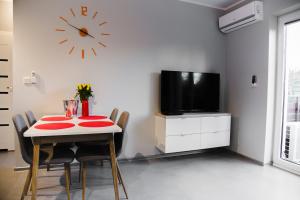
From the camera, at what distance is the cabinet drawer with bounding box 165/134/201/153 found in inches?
125

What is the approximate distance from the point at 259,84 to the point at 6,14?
14.7 ft

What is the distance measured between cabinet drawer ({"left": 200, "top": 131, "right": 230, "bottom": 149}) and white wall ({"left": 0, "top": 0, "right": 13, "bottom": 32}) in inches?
154

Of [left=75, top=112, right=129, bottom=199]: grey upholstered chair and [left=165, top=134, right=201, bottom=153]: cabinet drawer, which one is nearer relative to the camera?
[left=75, top=112, right=129, bottom=199]: grey upholstered chair

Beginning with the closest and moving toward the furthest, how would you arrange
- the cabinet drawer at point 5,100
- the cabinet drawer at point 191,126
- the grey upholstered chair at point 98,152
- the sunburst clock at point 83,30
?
1. the grey upholstered chair at point 98,152
2. the sunburst clock at point 83,30
3. the cabinet drawer at point 191,126
4. the cabinet drawer at point 5,100

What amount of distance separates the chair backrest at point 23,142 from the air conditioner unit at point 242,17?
3477 millimetres

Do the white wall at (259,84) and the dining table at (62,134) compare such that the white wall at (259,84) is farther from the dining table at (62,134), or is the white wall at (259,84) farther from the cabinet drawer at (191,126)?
the dining table at (62,134)

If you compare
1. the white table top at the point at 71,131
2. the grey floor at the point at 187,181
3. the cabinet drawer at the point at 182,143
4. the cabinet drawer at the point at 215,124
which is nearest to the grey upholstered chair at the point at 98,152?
the white table top at the point at 71,131

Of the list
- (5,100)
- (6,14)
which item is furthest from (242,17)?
(5,100)

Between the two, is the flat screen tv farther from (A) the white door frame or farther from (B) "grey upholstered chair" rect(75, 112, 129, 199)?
(B) "grey upholstered chair" rect(75, 112, 129, 199)

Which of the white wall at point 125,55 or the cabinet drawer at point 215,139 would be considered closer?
the white wall at point 125,55

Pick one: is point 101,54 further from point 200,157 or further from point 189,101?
Result: point 200,157

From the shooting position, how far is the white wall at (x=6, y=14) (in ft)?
11.2

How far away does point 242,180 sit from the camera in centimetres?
271

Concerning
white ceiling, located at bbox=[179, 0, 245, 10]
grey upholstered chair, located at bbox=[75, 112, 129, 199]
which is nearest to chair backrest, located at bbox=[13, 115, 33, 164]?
grey upholstered chair, located at bbox=[75, 112, 129, 199]
